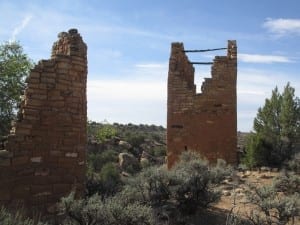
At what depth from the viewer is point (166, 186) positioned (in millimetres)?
11578

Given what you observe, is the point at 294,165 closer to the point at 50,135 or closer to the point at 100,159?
the point at 50,135

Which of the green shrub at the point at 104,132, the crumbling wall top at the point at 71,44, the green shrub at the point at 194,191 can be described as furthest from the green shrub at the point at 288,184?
the green shrub at the point at 104,132

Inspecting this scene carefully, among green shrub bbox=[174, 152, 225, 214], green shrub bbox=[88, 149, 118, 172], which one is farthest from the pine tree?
green shrub bbox=[88, 149, 118, 172]

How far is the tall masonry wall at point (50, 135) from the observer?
817cm

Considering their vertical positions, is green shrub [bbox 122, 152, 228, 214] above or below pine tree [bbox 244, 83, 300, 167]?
below

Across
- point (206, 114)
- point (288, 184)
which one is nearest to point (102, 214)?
point (288, 184)

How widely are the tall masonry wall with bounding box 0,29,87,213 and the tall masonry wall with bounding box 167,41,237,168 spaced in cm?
778

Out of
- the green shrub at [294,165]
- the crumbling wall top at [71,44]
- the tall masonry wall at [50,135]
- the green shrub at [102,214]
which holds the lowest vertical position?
the green shrub at [102,214]

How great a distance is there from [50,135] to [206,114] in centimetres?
894

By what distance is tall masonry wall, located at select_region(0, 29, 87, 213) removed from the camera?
8169mm

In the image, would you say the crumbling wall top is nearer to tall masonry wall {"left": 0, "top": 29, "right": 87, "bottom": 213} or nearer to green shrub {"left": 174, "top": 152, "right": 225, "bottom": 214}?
tall masonry wall {"left": 0, "top": 29, "right": 87, "bottom": 213}

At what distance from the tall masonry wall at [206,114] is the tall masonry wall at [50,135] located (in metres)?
7.78

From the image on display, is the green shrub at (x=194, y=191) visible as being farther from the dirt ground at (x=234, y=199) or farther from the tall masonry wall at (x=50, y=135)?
the tall masonry wall at (x=50, y=135)

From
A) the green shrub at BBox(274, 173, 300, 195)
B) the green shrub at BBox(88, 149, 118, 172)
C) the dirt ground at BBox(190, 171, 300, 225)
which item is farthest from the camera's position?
the green shrub at BBox(88, 149, 118, 172)
